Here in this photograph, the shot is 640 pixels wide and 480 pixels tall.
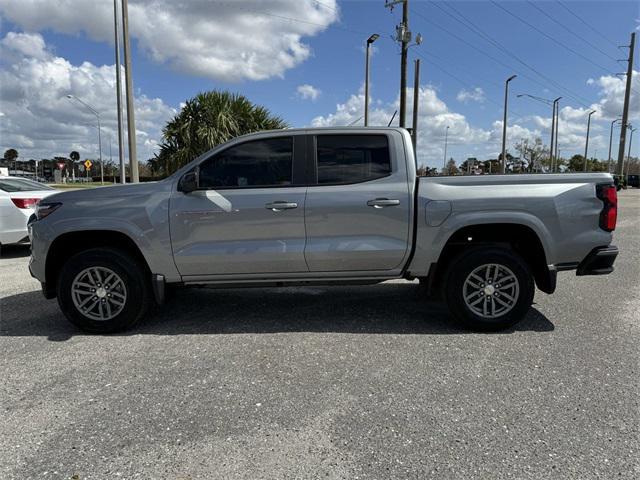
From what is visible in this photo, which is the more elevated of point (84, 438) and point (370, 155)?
point (370, 155)

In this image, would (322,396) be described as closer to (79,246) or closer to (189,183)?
(189,183)

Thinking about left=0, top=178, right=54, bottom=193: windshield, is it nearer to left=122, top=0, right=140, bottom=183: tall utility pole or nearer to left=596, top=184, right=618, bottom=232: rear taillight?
left=122, top=0, right=140, bottom=183: tall utility pole

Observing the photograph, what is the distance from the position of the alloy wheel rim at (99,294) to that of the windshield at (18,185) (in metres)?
5.49

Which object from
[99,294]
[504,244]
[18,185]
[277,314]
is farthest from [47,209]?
[18,185]

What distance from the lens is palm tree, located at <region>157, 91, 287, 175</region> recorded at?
18312 millimetres

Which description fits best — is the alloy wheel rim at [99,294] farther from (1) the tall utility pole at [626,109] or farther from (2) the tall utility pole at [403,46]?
(1) the tall utility pole at [626,109]

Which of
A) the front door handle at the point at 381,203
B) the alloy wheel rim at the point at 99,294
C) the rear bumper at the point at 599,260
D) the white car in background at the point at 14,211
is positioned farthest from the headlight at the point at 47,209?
the rear bumper at the point at 599,260

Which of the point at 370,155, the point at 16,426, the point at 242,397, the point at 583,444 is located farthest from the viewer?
the point at 370,155

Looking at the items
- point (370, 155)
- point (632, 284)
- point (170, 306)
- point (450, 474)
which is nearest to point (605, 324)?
point (632, 284)

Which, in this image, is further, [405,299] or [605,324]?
[405,299]

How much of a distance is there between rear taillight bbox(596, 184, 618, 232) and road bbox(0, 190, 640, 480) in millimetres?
1057

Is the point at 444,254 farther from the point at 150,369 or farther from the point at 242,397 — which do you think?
the point at 150,369

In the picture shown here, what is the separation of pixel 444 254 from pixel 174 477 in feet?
10.6

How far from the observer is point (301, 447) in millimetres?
2758
